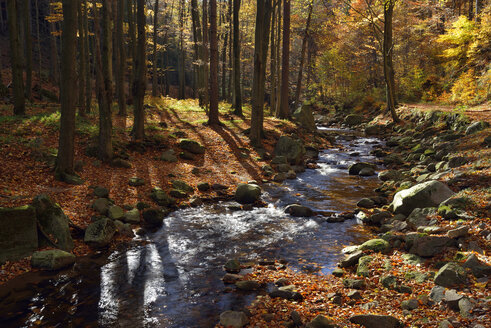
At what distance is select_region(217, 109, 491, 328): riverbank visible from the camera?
186 inches

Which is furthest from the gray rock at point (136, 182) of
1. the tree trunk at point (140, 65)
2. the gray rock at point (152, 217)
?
the tree trunk at point (140, 65)

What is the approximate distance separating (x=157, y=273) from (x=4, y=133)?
31.3 feet

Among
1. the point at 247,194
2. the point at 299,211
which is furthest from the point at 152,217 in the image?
the point at 299,211

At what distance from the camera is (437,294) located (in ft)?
16.5

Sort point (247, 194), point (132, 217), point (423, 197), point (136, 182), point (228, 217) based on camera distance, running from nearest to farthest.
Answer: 1. point (423, 197)
2. point (132, 217)
3. point (228, 217)
4. point (136, 182)
5. point (247, 194)

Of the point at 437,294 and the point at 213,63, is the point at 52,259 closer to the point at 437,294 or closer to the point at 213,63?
the point at 437,294

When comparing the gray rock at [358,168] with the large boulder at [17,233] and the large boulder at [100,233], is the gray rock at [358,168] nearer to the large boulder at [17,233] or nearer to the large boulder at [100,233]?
the large boulder at [100,233]

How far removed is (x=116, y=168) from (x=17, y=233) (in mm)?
5706

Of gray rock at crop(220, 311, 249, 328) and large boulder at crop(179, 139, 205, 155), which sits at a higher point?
large boulder at crop(179, 139, 205, 155)

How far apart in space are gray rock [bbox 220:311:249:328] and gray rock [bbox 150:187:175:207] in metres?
5.97

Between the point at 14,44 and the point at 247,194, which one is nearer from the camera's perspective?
the point at 247,194

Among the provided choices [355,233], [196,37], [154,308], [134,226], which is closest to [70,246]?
[134,226]

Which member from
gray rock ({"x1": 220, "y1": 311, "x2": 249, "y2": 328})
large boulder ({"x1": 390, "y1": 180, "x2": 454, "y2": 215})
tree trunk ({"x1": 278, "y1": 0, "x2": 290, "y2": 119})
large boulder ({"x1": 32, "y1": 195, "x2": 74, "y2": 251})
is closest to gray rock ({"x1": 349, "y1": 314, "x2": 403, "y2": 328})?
gray rock ({"x1": 220, "y1": 311, "x2": 249, "y2": 328})

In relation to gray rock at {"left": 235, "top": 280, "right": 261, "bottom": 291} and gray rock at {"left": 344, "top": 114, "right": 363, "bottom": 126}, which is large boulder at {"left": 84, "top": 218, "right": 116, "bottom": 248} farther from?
gray rock at {"left": 344, "top": 114, "right": 363, "bottom": 126}
